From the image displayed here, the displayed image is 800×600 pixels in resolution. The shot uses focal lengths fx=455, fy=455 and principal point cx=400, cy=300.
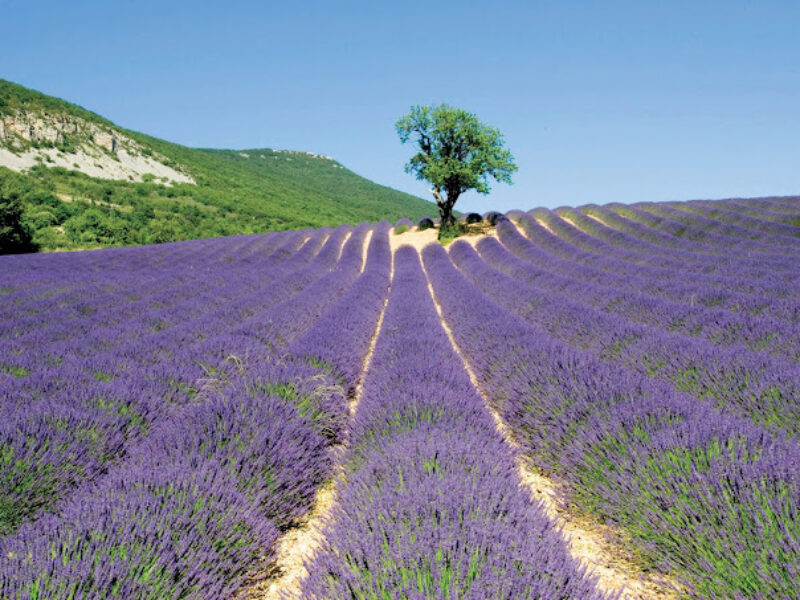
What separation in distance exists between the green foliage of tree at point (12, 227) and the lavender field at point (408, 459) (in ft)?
61.5

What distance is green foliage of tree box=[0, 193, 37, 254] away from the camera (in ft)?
66.1

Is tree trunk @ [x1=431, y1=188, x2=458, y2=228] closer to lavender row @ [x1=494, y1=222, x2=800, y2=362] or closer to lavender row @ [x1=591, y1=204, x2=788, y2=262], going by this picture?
lavender row @ [x1=591, y1=204, x2=788, y2=262]

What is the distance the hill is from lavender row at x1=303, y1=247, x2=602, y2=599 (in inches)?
1021

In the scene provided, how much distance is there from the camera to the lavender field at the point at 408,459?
1492 millimetres

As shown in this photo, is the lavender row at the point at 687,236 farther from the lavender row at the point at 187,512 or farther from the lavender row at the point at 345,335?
the lavender row at the point at 187,512

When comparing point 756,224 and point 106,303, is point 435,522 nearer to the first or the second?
point 106,303

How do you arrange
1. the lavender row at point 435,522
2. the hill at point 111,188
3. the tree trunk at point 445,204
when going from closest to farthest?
the lavender row at point 435,522 → the tree trunk at point 445,204 → the hill at point 111,188

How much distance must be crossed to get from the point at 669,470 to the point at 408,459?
120cm

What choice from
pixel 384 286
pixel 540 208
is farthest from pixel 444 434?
pixel 540 208

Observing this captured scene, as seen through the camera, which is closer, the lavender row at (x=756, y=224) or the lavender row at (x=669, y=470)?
the lavender row at (x=669, y=470)

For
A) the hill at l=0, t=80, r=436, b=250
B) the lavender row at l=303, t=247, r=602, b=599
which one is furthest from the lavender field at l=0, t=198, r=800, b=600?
the hill at l=0, t=80, r=436, b=250

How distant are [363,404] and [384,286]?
8404 mm

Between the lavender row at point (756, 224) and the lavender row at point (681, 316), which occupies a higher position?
the lavender row at point (756, 224)

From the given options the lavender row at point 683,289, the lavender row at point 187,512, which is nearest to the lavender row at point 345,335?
the lavender row at point 187,512
